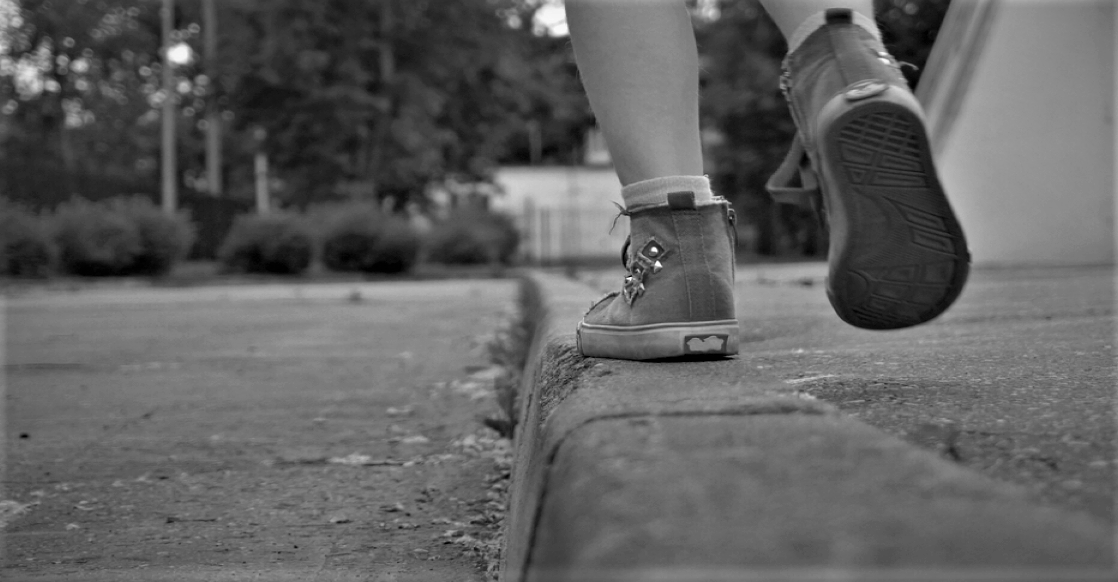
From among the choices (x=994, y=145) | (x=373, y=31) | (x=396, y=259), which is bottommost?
(x=396, y=259)

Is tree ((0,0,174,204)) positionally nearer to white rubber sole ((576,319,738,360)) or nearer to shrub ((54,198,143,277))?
shrub ((54,198,143,277))

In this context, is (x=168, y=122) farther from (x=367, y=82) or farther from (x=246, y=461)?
(x=246, y=461)

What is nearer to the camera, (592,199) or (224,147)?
(592,199)

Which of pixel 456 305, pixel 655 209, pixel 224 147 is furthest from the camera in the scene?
pixel 224 147

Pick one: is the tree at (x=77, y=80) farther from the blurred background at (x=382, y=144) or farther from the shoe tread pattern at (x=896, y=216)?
the shoe tread pattern at (x=896, y=216)

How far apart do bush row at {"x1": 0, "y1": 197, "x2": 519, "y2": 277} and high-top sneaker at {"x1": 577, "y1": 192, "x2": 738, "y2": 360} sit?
13.6 m

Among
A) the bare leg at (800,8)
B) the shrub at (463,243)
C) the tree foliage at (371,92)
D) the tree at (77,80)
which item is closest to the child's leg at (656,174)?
the bare leg at (800,8)

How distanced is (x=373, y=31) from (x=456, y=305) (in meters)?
13.9

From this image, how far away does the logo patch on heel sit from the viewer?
139 centimetres

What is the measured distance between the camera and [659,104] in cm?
148

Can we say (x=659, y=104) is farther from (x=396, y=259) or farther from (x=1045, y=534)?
(x=396, y=259)

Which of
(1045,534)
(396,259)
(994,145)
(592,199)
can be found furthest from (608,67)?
(592,199)

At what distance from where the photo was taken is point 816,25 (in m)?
1.37

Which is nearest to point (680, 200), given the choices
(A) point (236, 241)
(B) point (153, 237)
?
(B) point (153, 237)
